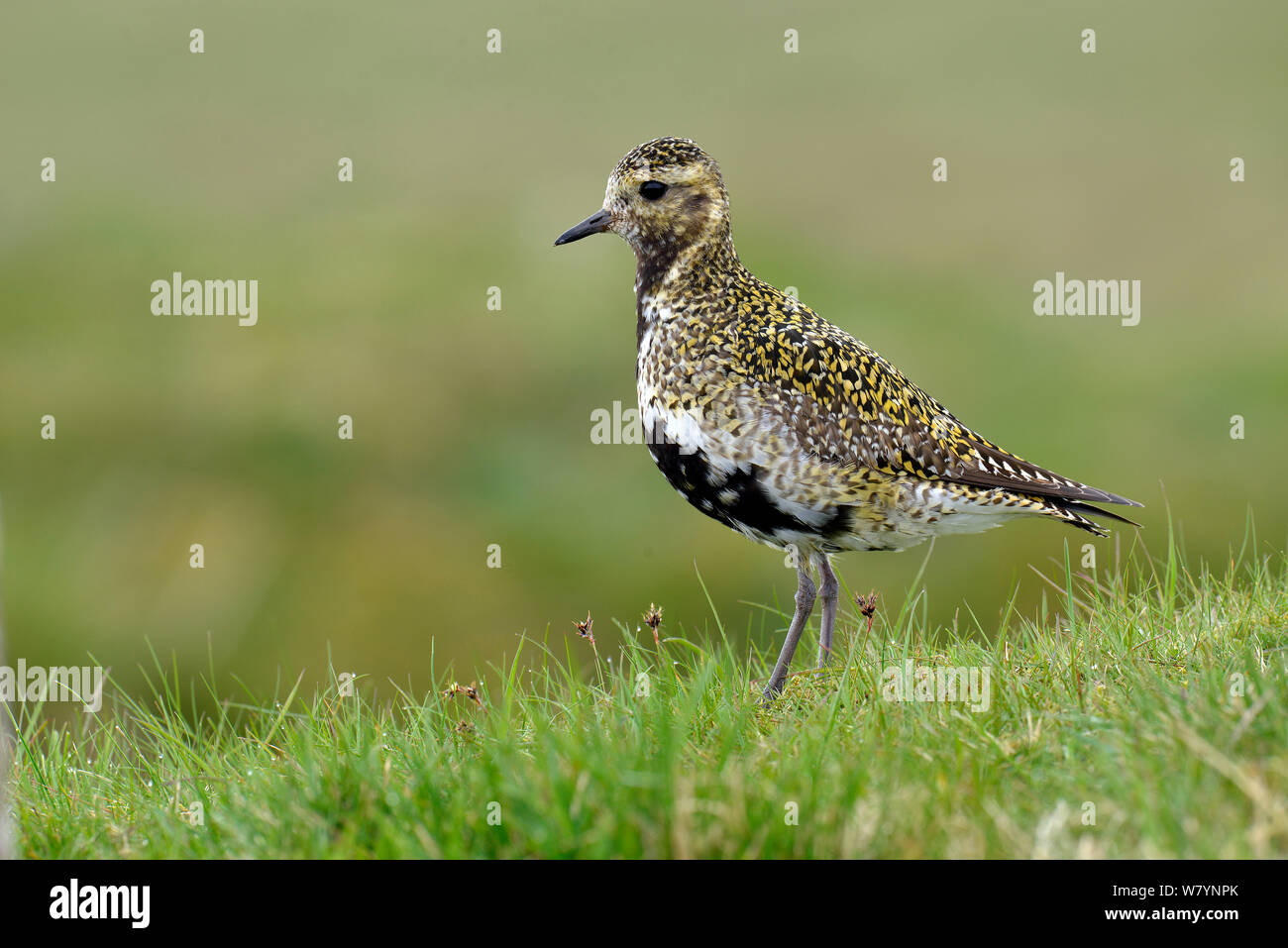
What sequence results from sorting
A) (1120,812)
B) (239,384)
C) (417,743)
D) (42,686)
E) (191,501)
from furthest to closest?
(239,384) → (191,501) → (42,686) → (417,743) → (1120,812)

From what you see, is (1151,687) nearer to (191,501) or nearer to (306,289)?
(191,501)

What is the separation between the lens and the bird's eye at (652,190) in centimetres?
673

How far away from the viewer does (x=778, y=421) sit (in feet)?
20.5

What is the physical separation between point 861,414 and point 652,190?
1.70 meters

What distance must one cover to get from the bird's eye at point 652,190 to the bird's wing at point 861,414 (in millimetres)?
863

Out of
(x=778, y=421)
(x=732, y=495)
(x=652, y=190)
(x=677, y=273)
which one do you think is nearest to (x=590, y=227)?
(x=652, y=190)

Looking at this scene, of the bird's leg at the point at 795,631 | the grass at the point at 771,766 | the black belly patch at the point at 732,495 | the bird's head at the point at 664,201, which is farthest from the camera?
the bird's head at the point at 664,201

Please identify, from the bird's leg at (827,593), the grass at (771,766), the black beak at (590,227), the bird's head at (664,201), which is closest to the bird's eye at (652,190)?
the bird's head at (664,201)

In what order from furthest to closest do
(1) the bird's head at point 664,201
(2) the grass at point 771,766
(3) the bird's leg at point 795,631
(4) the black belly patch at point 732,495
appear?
1. (1) the bird's head at point 664,201
2. (4) the black belly patch at point 732,495
3. (3) the bird's leg at point 795,631
4. (2) the grass at point 771,766

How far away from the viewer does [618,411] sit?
52.4ft

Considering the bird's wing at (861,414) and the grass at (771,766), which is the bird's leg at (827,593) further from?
the bird's wing at (861,414)

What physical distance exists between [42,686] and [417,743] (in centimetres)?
281
